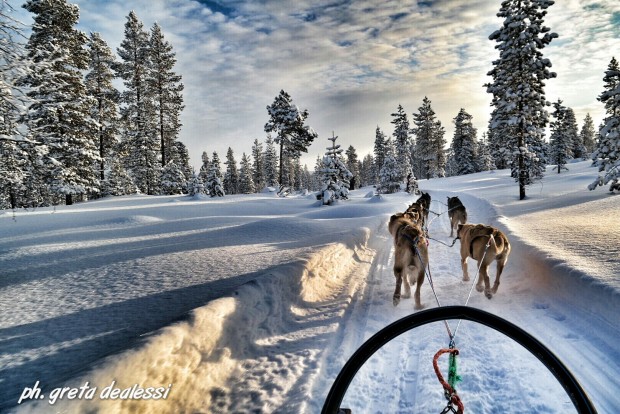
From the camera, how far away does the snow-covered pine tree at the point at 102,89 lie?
2900 cm

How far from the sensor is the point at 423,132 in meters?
62.4

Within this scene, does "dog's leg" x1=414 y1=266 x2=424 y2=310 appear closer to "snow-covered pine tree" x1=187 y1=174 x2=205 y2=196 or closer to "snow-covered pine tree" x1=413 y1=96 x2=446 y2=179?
"snow-covered pine tree" x1=187 y1=174 x2=205 y2=196

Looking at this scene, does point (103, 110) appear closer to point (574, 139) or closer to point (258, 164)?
point (258, 164)

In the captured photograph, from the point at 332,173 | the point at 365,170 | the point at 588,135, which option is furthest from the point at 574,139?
the point at 332,173

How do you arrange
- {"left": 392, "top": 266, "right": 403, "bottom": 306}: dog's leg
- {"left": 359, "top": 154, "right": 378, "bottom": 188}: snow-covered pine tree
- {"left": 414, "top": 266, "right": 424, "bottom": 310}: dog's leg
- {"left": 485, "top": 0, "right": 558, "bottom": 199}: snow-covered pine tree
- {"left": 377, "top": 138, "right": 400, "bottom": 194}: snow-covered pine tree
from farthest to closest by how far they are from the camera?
{"left": 359, "top": 154, "right": 378, "bottom": 188}: snow-covered pine tree < {"left": 377, "top": 138, "right": 400, "bottom": 194}: snow-covered pine tree < {"left": 485, "top": 0, "right": 558, "bottom": 199}: snow-covered pine tree < {"left": 392, "top": 266, "right": 403, "bottom": 306}: dog's leg < {"left": 414, "top": 266, "right": 424, "bottom": 310}: dog's leg

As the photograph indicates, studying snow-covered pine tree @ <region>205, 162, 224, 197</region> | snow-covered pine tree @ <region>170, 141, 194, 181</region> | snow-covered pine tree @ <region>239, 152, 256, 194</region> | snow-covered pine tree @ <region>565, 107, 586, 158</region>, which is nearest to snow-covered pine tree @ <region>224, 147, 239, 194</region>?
snow-covered pine tree @ <region>239, 152, 256, 194</region>

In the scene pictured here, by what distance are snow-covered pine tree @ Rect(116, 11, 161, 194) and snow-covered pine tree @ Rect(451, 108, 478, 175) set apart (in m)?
Result: 57.8

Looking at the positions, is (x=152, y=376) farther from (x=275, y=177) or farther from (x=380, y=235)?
(x=275, y=177)

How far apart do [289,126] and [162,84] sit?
50.9 ft

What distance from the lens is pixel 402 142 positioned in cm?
5509

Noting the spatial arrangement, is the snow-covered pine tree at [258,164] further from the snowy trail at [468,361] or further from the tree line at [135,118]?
the snowy trail at [468,361]

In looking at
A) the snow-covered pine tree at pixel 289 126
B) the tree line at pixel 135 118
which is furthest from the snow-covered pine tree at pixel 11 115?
the snow-covered pine tree at pixel 289 126

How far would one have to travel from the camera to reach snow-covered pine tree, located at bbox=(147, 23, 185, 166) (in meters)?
33.1

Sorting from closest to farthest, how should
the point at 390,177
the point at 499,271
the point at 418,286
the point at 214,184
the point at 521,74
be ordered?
the point at 418,286
the point at 499,271
the point at 521,74
the point at 214,184
the point at 390,177
